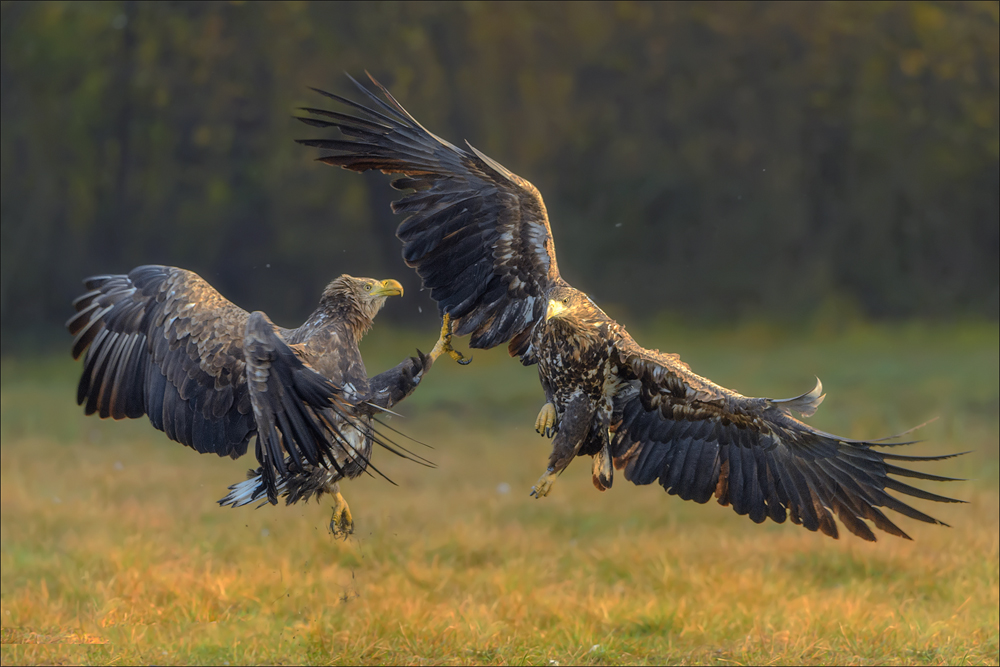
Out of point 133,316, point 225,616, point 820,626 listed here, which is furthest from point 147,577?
point 820,626

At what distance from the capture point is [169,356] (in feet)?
17.4

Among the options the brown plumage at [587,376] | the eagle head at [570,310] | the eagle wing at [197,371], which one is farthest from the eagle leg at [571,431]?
the eagle wing at [197,371]

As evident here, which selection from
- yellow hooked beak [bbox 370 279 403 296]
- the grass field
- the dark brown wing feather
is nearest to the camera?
the dark brown wing feather

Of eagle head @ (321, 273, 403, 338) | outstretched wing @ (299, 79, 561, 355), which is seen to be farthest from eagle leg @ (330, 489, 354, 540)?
outstretched wing @ (299, 79, 561, 355)

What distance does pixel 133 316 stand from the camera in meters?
5.58

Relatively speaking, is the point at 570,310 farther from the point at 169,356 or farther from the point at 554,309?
the point at 169,356

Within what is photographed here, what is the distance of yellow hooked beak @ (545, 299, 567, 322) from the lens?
5109 mm

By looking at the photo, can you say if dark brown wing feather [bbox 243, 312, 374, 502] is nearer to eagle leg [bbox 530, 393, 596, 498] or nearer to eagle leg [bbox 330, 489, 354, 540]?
eagle leg [bbox 330, 489, 354, 540]

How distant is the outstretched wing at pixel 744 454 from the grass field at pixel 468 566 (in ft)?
6.93

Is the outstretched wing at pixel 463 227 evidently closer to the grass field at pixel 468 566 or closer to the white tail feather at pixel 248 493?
the white tail feather at pixel 248 493

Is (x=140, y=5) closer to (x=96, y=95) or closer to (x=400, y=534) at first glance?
(x=96, y=95)

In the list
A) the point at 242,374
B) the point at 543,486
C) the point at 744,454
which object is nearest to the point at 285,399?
the point at 242,374

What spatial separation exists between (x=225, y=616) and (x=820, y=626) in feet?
13.5

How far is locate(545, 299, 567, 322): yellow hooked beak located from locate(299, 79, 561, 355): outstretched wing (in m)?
0.48
